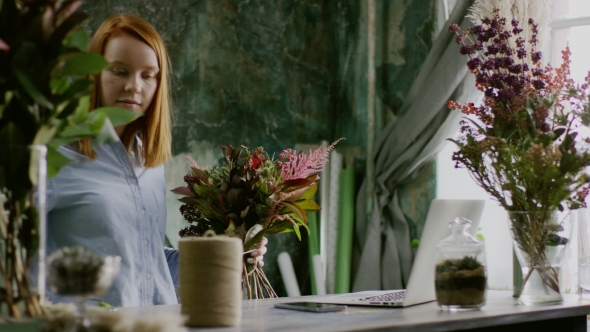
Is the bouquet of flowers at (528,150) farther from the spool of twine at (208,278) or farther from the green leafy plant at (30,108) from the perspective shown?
the green leafy plant at (30,108)

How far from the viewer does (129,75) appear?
2.41m

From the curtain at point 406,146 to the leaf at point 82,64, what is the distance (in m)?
3.09

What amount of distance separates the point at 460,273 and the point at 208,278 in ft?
2.06

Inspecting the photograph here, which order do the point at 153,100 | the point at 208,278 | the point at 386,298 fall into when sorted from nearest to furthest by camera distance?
the point at 208,278 → the point at 386,298 → the point at 153,100

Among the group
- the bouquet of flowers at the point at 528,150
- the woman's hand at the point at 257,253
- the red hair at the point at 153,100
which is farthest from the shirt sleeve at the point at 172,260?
the bouquet of flowers at the point at 528,150

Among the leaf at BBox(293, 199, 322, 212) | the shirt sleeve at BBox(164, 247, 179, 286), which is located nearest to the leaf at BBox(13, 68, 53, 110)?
the leaf at BBox(293, 199, 322, 212)

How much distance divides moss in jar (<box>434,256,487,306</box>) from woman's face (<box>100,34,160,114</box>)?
113cm

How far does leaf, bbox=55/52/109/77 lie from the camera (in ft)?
3.64

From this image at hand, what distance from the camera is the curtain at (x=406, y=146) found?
401cm

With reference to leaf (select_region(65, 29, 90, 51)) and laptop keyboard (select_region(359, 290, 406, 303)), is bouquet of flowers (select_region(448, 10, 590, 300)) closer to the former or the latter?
laptop keyboard (select_region(359, 290, 406, 303))

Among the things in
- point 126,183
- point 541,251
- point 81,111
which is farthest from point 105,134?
point 126,183

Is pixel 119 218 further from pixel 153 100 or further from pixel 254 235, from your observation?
pixel 254 235

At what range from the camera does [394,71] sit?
4438 mm

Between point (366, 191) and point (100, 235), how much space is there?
2.36 metres
